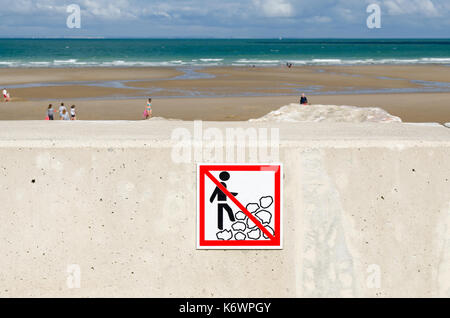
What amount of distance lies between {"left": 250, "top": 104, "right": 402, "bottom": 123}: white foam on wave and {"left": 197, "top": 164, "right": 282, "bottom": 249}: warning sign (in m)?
7.84

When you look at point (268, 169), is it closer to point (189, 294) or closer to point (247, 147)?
point (247, 147)

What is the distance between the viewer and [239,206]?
400cm

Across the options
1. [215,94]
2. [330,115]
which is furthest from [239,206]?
[215,94]

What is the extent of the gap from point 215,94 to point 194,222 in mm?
32358

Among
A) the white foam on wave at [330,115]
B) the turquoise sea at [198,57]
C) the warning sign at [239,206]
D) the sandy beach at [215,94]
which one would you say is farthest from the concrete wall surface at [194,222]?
the turquoise sea at [198,57]

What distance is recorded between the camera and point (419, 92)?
1484 inches

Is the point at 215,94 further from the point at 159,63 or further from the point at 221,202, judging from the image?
the point at 159,63

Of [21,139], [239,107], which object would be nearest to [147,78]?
[239,107]

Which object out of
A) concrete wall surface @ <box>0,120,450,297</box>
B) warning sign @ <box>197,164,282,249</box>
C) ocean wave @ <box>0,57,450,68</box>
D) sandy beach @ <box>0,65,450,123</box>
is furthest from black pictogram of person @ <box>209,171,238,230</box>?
ocean wave @ <box>0,57,450,68</box>

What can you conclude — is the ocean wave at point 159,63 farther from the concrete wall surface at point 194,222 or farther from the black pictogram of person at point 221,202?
the black pictogram of person at point 221,202

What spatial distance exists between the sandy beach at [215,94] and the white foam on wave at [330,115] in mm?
11870

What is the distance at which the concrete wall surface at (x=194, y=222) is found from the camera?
3.97 m

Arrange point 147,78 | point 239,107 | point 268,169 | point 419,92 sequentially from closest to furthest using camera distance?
point 268,169
point 239,107
point 419,92
point 147,78

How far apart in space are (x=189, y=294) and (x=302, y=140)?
4.82ft
